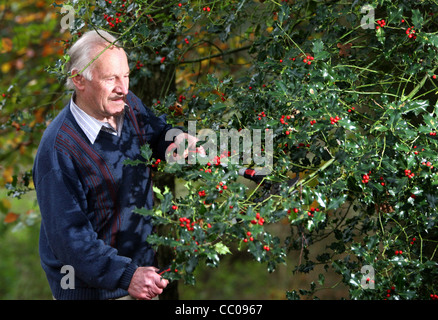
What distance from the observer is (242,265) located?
22.9 ft

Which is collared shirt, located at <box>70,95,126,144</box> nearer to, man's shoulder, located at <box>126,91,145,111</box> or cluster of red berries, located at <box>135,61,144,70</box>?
man's shoulder, located at <box>126,91,145,111</box>

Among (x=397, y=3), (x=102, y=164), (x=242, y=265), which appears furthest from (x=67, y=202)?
(x=242, y=265)

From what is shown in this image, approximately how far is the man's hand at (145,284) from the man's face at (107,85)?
690mm

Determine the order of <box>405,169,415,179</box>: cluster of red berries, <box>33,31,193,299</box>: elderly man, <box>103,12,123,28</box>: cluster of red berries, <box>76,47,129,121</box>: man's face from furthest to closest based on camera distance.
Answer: <box>103,12,123,28</box>: cluster of red berries < <box>76,47,129,121</box>: man's face < <box>33,31,193,299</box>: elderly man < <box>405,169,415,179</box>: cluster of red berries

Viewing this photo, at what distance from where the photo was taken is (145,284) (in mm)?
2152

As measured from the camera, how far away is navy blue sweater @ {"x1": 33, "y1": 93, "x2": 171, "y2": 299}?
7.14 feet

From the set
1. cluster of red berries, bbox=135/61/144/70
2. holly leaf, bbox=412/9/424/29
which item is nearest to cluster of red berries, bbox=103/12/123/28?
cluster of red berries, bbox=135/61/144/70

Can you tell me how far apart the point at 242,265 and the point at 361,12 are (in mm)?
5121

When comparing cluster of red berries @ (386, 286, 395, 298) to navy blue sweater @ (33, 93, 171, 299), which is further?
navy blue sweater @ (33, 93, 171, 299)

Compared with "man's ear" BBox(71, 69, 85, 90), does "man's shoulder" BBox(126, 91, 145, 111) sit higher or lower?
lower

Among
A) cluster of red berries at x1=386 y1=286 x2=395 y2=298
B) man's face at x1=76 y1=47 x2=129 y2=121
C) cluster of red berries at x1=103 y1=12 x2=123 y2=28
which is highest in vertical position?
cluster of red berries at x1=103 y1=12 x2=123 y2=28

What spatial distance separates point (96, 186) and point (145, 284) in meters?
0.47
